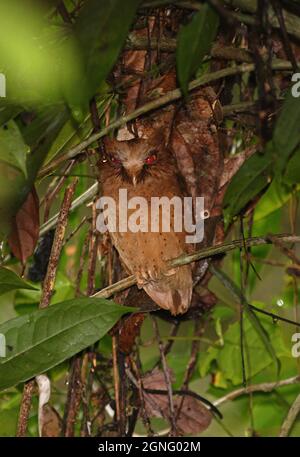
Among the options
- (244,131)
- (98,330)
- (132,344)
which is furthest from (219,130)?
(98,330)

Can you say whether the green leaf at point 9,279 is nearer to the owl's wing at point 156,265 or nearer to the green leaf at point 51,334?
the green leaf at point 51,334

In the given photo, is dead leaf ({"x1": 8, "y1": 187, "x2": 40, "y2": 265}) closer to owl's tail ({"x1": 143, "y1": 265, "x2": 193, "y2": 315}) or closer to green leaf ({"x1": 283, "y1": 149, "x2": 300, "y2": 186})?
Answer: owl's tail ({"x1": 143, "y1": 265, "x2": 193, "y2": 315})

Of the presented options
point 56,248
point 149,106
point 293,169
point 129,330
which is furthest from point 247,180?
point 129,330

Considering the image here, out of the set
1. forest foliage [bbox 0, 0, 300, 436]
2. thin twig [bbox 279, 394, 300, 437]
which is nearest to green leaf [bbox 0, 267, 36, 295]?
forest foliage [bbox 0, 0, 300, 436]

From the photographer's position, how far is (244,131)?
2.03 m

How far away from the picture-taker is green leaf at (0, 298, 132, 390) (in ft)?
4.69

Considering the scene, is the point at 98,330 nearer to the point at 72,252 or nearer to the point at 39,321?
the point at 39,321

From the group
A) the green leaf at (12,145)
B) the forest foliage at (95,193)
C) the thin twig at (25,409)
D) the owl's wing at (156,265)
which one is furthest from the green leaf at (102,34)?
the thin twig at (25,409)

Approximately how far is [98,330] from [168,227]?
1.33ft

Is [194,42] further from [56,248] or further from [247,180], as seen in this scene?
[56,248]

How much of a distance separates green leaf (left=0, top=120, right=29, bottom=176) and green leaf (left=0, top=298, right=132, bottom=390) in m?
0.32

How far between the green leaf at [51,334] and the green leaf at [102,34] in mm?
463

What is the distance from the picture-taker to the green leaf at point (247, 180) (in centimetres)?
140
